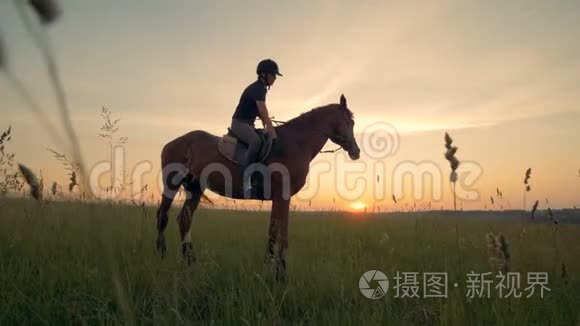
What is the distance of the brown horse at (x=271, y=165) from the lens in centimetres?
602

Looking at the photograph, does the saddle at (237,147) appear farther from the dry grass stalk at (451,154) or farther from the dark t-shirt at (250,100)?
the dry grass stalk at (451,154)

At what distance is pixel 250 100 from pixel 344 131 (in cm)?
165

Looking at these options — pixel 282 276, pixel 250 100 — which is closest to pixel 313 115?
pixel 250 100

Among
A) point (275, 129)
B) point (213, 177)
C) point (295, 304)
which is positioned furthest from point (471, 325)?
point (213, 177)

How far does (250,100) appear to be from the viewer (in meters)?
6.34

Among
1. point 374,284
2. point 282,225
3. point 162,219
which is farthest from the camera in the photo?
point 162,219

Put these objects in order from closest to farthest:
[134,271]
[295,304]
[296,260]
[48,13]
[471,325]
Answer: [48,13]
[471,325]
[295,304]
[134,271]
[296,260]

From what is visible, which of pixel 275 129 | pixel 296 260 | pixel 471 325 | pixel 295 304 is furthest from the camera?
pixel 275 129

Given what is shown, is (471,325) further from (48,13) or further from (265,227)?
(265,227)

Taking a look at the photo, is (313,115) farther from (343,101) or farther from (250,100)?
(250,100)

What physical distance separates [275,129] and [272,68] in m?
0.99

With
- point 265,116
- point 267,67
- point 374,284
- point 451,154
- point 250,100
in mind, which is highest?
point 267,67

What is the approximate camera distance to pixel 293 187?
6176 millimetres

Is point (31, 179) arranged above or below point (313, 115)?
below
